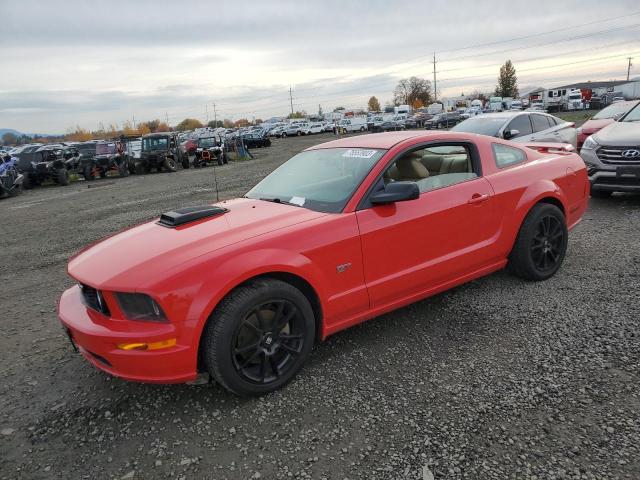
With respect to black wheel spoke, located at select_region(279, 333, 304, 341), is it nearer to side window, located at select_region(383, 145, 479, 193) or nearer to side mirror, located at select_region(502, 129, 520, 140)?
side window, located at select_region(383, 145, 479, 193)

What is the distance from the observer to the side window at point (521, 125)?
947 cm

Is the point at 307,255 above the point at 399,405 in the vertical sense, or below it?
above

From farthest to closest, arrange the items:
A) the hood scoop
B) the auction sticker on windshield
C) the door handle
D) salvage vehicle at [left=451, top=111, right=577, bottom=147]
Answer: salvage vehicle at [left=451, top=111, right=577, bottom=147]
the door handle
the auction sticker on windshield
the hood scoop

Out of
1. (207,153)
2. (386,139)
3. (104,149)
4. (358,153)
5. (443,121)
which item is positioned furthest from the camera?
(443,121)

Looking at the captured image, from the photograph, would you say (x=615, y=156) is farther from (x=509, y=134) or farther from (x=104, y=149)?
(x=104, y=149)

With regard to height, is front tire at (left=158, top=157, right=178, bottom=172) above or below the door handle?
below

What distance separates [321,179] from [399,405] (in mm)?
1825

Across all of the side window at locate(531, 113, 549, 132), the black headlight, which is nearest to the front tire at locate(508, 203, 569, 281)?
the black headlight

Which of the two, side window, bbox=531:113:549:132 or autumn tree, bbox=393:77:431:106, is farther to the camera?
autumn tree, bbox=393:77:431:106

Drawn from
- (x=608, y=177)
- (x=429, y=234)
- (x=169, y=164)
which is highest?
(x=429, y=234)

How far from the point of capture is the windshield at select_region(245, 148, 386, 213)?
337 centimetres

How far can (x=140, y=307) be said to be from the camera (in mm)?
2645

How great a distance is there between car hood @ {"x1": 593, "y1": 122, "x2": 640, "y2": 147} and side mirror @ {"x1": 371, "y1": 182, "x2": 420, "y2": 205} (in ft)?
17.5

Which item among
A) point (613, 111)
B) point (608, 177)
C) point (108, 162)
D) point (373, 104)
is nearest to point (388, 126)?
point (108, 162)
